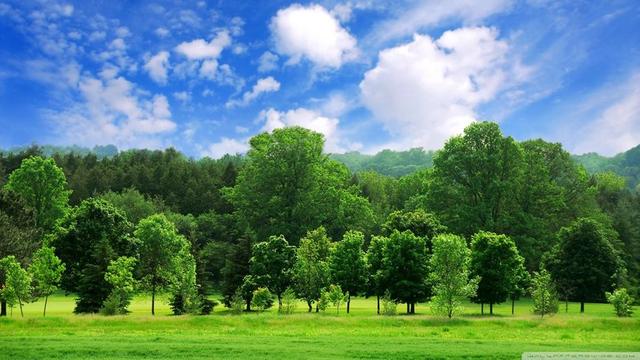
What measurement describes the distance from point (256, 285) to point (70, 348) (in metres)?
28.6

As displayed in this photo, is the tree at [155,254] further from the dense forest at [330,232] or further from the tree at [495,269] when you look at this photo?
the tree at [495,269]

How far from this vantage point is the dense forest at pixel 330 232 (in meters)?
50.2

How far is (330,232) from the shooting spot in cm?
8275

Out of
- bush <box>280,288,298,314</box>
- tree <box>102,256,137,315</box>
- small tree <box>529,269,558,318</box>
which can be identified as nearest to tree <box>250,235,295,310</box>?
bush <box>280,288,298,314</box>

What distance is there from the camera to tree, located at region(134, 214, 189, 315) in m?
50.0

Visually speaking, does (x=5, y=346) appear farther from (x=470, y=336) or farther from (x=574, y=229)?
(x=574, y=229)

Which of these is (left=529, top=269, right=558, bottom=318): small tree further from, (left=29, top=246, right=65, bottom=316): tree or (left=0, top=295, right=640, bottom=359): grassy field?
(left=29, top=246, right=65, bottom=316): tree

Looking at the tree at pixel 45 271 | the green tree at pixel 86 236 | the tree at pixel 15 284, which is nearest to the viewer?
the tree at pixel 15 284

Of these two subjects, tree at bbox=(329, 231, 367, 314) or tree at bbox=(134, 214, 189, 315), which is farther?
tree at bbox=(329, 231, 367, 314)

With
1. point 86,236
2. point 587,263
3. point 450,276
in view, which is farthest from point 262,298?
point 587,263

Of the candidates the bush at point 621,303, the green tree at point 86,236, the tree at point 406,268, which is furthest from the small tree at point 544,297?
the green tree at point 86,236

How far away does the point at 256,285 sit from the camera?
53156mm

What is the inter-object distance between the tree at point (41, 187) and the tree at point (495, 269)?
5838cm

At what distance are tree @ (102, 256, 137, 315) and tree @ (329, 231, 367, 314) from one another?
17720mm
